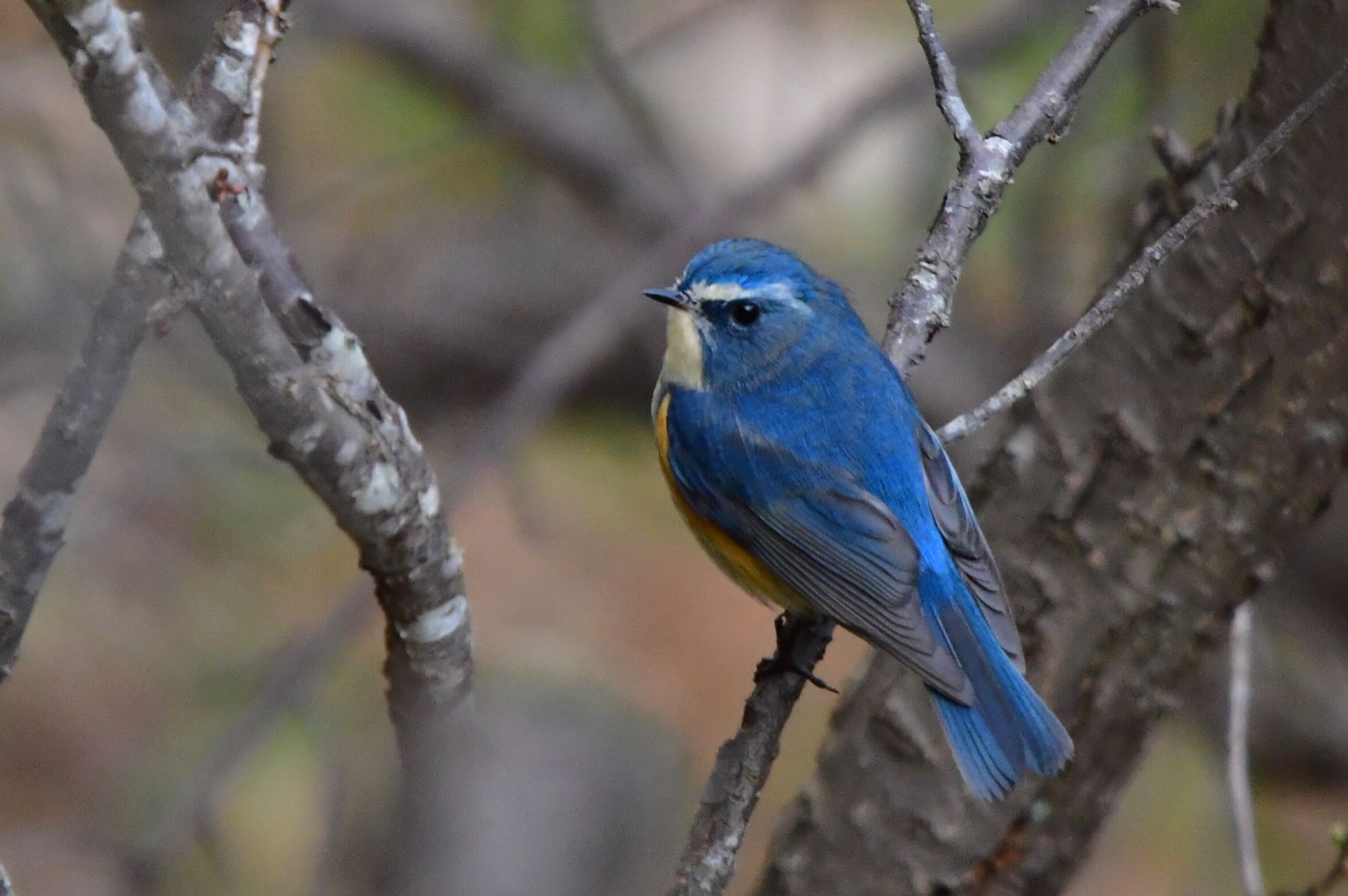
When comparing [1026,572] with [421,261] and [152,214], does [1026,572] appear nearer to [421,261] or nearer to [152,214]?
[152,214]

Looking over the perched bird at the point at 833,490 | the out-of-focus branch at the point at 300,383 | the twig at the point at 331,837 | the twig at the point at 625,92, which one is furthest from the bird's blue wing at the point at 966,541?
the twig at the point at 625,92

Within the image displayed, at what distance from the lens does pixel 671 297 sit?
12.7 ft

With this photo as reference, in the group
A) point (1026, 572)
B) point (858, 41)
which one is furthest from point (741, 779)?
point (858, 41)

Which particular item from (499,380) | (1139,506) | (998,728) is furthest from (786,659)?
(499,380)

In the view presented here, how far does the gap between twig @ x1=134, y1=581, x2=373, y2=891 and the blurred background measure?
0.06 feet

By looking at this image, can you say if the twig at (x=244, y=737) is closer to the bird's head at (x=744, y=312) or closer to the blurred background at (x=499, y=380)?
the blurred background at (x=499, y=380)

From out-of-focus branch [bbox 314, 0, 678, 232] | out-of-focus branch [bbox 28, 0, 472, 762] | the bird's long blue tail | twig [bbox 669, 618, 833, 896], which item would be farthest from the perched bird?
out-of-focus branch [bbox 314, 0, 678, 232]

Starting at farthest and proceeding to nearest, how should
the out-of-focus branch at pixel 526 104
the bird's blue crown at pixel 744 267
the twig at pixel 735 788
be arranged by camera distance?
the out-of-focus branch at pixel 526 104 < the bird's blue crown at pixel 744 267 < the twig at pixel 735 788

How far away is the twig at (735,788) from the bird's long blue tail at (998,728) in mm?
388

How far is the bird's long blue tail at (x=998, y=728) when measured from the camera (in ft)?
10.3

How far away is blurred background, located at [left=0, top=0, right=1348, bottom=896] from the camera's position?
4820 mm

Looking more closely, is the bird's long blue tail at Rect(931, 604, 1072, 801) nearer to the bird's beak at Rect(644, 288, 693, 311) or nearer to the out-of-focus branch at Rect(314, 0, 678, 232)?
the bird's beak at Rect(644, 288, 693, 311)

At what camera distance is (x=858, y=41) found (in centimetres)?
845

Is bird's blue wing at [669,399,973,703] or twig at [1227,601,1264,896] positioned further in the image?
twig at [1227,601,1264,896]
